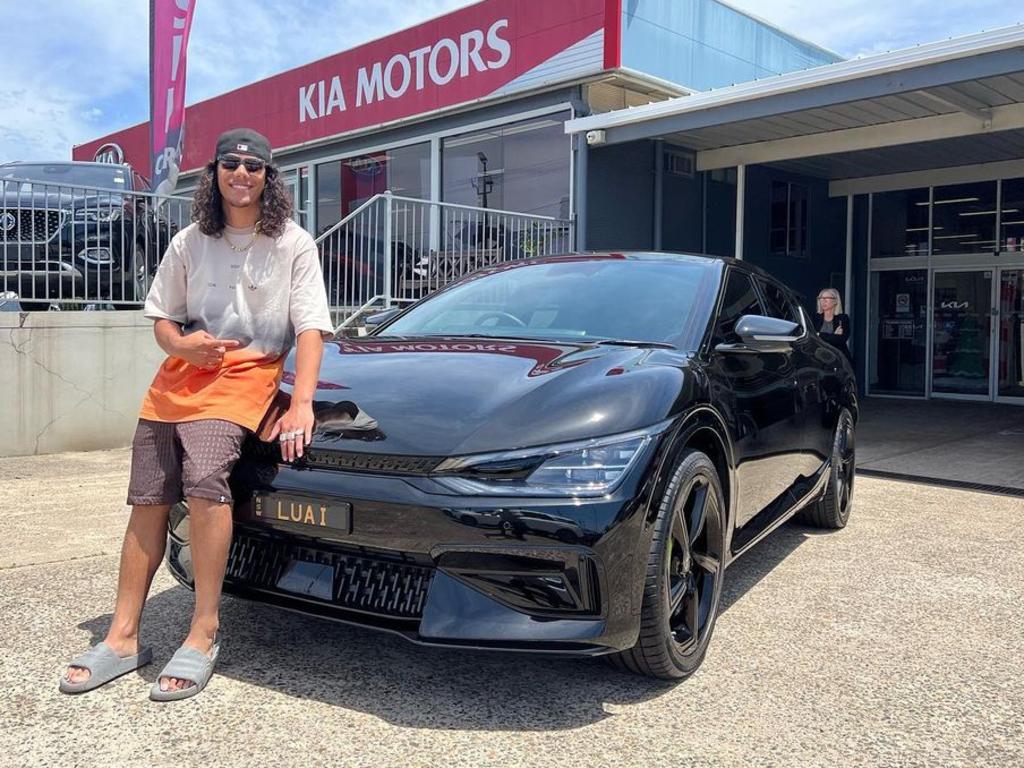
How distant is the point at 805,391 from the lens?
13.9 ft

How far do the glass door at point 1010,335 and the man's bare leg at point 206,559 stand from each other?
42.2ft

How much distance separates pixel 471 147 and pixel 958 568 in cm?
934

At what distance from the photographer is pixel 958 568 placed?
14.2 feet

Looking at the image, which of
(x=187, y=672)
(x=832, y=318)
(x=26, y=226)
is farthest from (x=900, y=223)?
(x=187, y=672)

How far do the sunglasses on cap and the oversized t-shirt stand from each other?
0.20 metres

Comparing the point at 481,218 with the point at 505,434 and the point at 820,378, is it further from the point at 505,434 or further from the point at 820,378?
the point at 505,434

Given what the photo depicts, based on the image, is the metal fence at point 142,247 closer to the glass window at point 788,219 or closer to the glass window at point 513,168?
the glass window at point 513,168

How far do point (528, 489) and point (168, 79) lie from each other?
9.91m

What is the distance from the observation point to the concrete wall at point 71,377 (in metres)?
7.29

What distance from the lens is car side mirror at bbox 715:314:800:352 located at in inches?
132

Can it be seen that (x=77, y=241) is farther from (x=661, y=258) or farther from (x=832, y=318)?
(x=832, y=318)

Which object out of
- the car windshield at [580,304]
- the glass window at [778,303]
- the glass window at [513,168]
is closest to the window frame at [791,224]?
the glass window at [513,168]

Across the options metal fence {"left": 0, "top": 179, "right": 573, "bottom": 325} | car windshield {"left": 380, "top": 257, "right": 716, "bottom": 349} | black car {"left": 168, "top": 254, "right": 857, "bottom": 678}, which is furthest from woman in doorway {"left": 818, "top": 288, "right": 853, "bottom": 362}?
black car {"left": 168, "top": 254, "right": 857, "bottom": 678}

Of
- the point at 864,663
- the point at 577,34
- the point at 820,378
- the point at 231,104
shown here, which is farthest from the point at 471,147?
the point at 864,663
